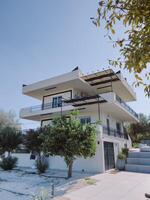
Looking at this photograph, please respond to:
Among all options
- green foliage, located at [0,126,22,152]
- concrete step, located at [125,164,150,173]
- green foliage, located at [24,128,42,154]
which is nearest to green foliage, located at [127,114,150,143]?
concrete step, located at [125,164,150,173]

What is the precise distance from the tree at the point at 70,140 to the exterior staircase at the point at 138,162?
6209mm

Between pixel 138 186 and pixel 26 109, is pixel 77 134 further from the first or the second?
pixel 26 109

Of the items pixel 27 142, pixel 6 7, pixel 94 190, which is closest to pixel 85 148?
pixel 94 190

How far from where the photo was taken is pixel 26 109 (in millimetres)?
22875

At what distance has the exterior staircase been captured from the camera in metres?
16.4

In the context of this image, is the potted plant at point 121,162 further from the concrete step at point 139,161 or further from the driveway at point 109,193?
the driveway at point 109,193

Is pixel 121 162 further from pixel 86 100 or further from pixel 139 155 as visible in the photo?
pixel 86 100

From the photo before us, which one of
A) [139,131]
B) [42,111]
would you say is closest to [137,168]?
[42,111]

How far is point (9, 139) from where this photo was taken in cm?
2027

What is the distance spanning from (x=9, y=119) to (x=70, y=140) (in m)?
26.2

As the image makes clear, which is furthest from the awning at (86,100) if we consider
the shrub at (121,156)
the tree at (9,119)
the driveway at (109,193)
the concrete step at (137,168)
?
the tree at (9,119)

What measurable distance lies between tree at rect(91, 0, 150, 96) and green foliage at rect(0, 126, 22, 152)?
20.1 meters

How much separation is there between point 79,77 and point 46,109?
583 centimetres

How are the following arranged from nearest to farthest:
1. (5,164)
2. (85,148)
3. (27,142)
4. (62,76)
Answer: (85,148) < (5,164) < (27,142) < (62,76)
